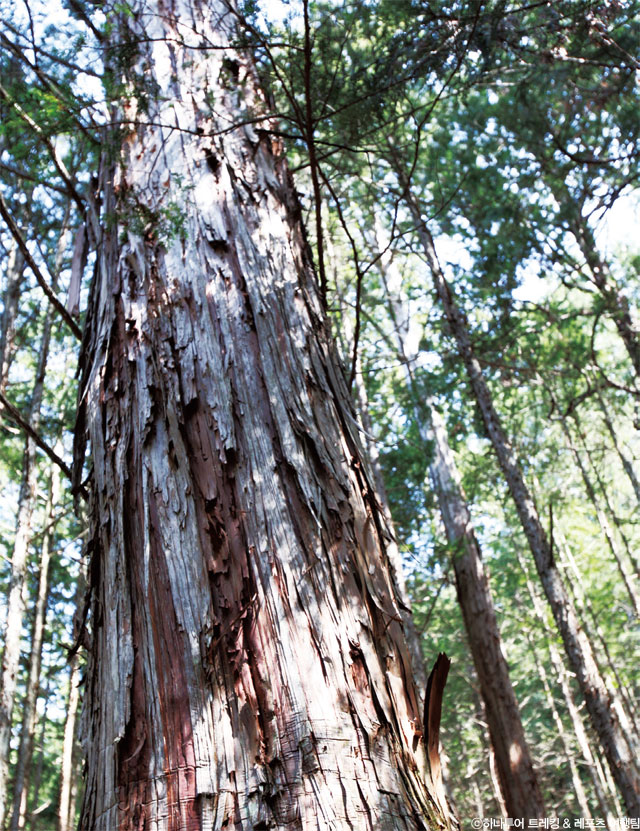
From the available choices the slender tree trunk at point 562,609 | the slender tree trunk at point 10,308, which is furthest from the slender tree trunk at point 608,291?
the slender tree trunk at point 10,308

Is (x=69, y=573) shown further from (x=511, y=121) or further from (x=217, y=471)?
(x=217, y=471)

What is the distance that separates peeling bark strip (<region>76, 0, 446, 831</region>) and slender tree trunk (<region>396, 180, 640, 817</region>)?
341 cm

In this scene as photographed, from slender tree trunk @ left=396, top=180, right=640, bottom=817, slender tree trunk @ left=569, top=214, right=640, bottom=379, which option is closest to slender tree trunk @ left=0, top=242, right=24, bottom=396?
slender tree trunk @ left=396, top=180, right=640, bottom=817

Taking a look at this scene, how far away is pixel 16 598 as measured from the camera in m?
7.14

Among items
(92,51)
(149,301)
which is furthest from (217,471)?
(92,51)

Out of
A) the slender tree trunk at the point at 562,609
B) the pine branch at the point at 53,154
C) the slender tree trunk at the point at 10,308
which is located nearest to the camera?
the pine branch at the point at 53,154

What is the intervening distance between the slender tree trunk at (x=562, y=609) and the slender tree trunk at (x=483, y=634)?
0.76m

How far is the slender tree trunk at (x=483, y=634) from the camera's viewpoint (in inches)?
237

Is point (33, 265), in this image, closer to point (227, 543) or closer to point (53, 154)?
point (53, 154)

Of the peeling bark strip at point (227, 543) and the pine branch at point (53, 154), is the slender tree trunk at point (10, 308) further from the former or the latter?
the peeling bark strip at point (227, 543)

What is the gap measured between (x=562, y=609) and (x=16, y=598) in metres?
5.96

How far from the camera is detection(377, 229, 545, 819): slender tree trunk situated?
6.02 m

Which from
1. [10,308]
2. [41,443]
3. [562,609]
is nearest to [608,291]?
[562,609]

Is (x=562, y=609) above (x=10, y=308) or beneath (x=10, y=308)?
beneath
